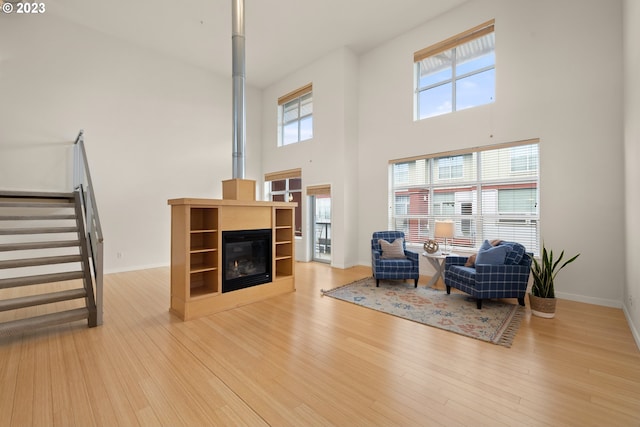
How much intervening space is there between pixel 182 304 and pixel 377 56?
617 cm

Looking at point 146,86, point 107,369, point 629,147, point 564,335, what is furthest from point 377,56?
point 107,369

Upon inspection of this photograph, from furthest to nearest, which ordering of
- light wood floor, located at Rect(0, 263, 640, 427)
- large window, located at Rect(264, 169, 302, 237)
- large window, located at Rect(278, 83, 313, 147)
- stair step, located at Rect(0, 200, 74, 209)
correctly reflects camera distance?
large window, located at Rect(264, 169, 302, 237), large window, located at Rect(278, 83, 313, 147), stair step, located at Rect(0, 200, 74, 209), light wood floor, located at Rect(0, 263, 640, 427)

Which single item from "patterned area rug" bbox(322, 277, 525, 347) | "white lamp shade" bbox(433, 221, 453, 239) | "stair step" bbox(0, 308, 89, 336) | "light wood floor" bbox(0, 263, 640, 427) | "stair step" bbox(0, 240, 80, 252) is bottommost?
"light wood floor" bbox(0, 263, 640, 427)

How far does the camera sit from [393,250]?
15.8 ft

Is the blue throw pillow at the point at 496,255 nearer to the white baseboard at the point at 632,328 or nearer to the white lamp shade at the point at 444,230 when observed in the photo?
the white lamp shade at the point at 444,230

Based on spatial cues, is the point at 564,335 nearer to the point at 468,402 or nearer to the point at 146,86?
the point at 468,402

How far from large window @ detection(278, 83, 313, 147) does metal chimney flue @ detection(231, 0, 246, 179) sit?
9.49ft

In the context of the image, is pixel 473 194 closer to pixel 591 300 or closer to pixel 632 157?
pixel 632 157

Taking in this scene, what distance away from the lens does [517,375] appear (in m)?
2.12

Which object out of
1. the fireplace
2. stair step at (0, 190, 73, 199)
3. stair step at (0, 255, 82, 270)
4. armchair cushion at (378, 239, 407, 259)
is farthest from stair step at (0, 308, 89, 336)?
armchair cushion at (378, 239, 407, 259)

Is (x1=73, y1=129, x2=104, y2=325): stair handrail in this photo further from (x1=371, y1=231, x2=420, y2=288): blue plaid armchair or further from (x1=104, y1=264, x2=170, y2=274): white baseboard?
(x1=371, y1=231, x2=420, y2=288): blue plaid armchair

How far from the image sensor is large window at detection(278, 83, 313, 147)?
7295mm

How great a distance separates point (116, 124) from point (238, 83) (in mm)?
3362

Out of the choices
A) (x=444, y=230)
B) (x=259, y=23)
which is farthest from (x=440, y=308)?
(x=259, y=23)
